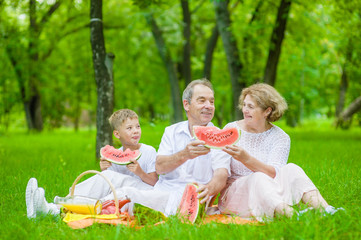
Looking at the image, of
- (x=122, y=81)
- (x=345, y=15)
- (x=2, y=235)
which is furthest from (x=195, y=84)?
(x=122, y=81)

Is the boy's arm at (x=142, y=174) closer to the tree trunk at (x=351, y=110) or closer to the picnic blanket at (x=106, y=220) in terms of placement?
the picnic blanket at (x=106, y=220)

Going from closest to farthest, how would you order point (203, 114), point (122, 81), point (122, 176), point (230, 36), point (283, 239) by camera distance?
point (283, 239)
point (203, 114)
point (122, 176)
point (230, 36)
point (122, 81)

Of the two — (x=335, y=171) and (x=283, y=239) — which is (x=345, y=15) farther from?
(x=283, y=239)

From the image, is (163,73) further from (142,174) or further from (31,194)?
(31,194)

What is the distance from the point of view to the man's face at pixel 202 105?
3912 millimetres

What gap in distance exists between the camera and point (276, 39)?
9969mm

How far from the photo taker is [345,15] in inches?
429

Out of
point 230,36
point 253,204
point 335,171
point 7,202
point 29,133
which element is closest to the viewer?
point 253,204

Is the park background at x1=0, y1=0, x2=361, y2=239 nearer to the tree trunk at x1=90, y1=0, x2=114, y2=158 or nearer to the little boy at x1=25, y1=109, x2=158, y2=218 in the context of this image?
the tree trunk at x1=90, y1=0, x2=114, y2=158

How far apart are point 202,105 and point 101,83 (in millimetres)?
3655

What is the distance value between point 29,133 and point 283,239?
1777 centimetres

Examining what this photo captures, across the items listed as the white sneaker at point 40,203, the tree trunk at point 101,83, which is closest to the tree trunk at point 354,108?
the tree trunk at point 101,83

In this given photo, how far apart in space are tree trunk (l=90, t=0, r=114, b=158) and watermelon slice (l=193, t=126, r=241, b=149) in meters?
3.70

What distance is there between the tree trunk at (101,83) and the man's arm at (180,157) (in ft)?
10.9
